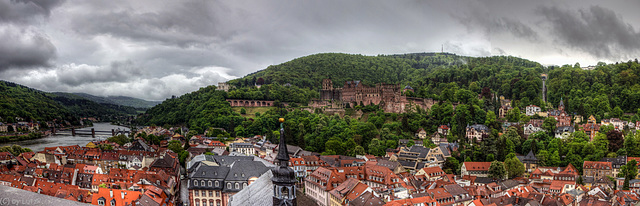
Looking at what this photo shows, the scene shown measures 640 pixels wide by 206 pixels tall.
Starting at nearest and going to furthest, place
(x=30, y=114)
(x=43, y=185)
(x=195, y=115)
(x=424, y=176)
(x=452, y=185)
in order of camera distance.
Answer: (x=43, y=185) → (x=452, y=185) → (x=424, y=176) → (x=195, y=115) → (x=30, y=114)

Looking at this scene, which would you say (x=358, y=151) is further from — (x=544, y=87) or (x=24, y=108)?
(x=24, y=108)

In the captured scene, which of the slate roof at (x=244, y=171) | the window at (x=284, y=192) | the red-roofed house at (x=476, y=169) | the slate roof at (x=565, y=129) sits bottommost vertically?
the red-roofed house at (x=476, y=169)

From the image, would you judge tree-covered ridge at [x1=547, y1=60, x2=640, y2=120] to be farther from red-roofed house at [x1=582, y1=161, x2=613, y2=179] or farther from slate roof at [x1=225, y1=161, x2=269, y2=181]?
slate roof at [x1=225, y1=161, x2=269, y2=181]

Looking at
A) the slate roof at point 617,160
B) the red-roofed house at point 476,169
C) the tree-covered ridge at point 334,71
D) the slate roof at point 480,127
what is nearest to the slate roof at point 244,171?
the red-roofed house at point 476,169

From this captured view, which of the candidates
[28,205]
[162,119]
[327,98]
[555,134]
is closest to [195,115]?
[162,119]

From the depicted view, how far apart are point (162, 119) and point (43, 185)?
74.6m

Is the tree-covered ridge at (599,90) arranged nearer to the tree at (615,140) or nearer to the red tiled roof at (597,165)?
the tree at (615,140)

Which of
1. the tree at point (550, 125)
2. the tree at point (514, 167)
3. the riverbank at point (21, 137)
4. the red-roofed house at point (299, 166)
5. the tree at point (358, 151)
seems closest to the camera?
the red-roofed house at point (299, 166)

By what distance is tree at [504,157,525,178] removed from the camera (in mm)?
50969

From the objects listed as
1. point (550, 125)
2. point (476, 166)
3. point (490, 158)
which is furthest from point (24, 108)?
point (550, 125)

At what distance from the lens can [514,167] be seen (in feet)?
168

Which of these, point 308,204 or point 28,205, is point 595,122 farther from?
point 28,205

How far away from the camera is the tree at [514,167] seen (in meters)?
51.0

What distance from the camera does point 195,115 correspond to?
95312 millimetres
